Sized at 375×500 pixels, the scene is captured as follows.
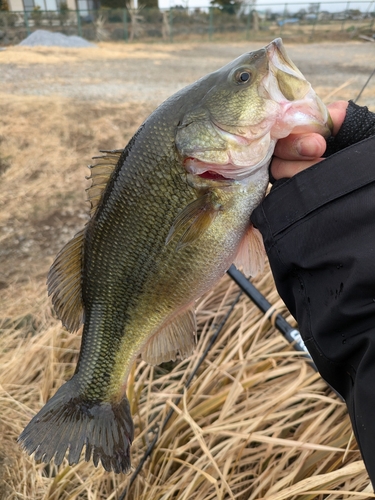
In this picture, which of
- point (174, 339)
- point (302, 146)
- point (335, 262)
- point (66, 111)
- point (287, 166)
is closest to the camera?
point (335, 262)

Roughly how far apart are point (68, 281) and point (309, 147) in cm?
113

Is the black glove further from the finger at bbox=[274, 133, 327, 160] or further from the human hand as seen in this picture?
the finger at bbox=[274, 133, 327, 160]

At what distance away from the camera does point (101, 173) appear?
5.48 ft

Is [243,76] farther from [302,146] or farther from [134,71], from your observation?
[134,71]

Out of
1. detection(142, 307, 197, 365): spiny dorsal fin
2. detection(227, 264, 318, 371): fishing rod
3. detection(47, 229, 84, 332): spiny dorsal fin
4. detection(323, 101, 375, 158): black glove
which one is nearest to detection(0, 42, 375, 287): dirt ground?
detection(227, 264, 318, 371): fishing rod

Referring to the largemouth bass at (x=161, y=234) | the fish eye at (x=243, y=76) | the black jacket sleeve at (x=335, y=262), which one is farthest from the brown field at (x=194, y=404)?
the fish eye at (x=243, y=76)

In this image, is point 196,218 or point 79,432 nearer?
point 196,218

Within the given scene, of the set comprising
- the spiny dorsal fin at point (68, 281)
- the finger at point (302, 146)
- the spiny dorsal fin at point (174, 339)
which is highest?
the finger at point (302, 146)

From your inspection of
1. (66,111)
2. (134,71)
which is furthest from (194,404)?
(134,71)

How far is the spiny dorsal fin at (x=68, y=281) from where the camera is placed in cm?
172

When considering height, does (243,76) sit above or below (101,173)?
above

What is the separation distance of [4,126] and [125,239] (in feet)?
25.7

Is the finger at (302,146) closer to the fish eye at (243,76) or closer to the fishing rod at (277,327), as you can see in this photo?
the fish eye at (243,76)

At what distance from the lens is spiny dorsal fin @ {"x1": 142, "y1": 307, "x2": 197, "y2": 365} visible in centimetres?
181
